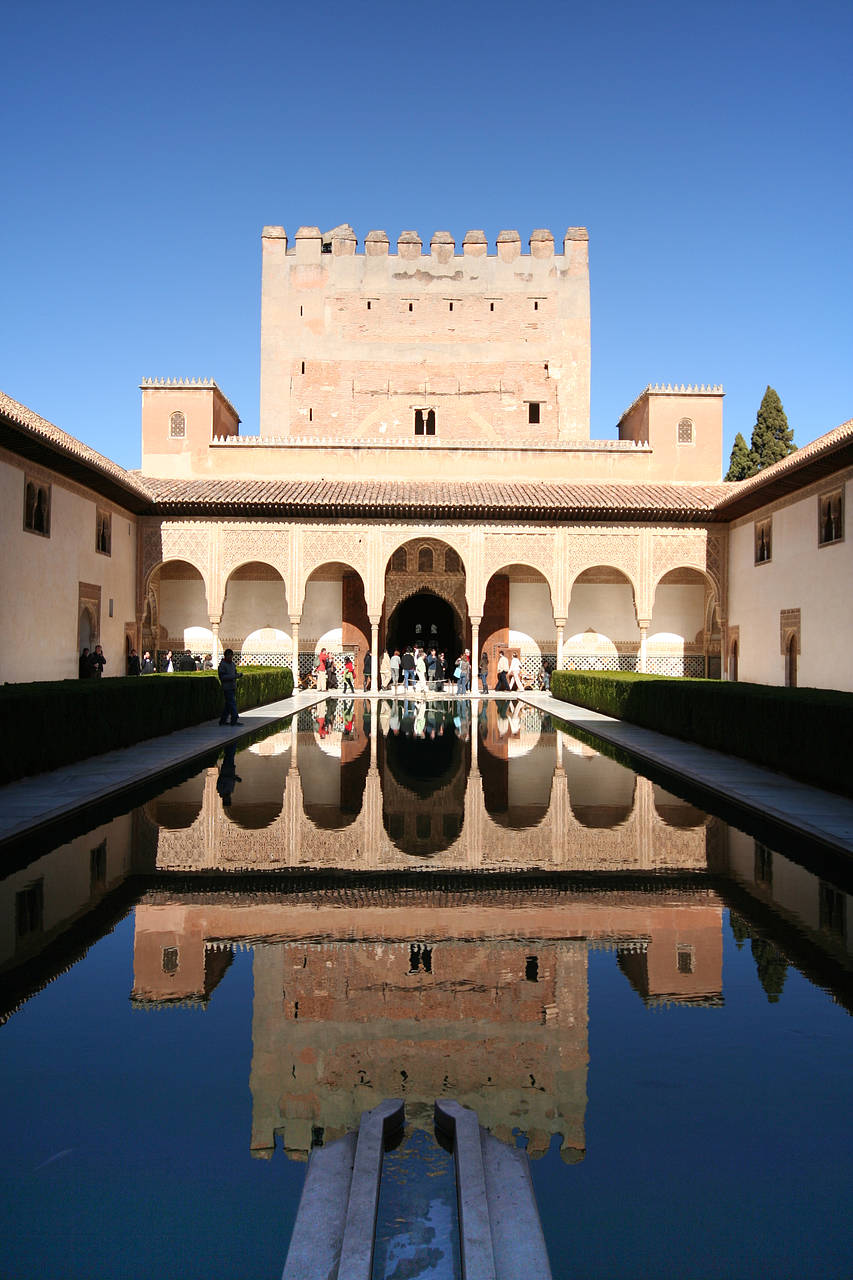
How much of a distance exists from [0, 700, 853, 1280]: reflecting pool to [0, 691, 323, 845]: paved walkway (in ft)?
1.73

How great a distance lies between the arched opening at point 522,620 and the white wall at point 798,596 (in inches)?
183

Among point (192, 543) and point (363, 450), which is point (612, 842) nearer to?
point (192, 543)

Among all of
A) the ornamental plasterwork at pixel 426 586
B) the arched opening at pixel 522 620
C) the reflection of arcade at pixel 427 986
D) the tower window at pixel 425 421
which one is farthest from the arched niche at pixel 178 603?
the reflection of arcade at pixel 427 986

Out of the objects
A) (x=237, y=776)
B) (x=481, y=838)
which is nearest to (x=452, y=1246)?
(x=481, y=838)

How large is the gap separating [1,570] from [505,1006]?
13.6 metres

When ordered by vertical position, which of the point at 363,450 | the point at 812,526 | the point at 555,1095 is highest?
the point at 363,450

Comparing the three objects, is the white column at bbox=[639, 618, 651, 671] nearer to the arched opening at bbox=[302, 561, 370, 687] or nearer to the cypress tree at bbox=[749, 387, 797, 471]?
the arched opening at bbox=[302, 561, 370, 687]

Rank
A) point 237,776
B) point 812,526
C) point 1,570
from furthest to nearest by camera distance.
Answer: point 812,526, point 1,570, point 237,776

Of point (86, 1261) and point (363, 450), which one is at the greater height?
point (363, 450)

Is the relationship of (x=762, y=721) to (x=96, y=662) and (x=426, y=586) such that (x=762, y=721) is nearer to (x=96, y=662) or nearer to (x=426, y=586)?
(x=96, y=662)

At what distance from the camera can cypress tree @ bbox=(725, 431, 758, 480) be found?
34125 millimetres

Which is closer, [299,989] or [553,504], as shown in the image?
[299,989]

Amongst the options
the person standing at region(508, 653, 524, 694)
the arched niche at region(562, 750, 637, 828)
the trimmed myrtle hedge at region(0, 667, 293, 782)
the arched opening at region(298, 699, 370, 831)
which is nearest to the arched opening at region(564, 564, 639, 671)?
the person standing at region(508, 653, 524, 694)

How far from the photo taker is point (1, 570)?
14.6 m
